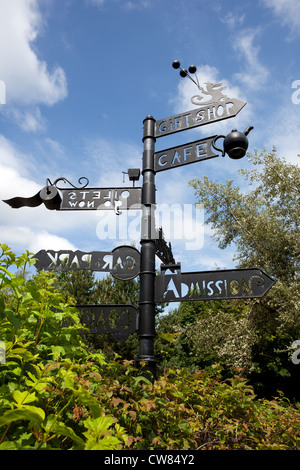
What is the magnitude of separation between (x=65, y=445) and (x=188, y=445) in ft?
2.02

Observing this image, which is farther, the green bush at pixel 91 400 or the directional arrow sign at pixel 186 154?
the directional arrow sign at pixel 186 154

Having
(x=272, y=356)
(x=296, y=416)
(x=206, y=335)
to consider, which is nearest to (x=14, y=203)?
(x=296, y=416)

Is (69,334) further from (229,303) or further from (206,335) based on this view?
(229,303)

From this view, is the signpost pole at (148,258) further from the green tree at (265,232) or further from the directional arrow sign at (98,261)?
the green tree at (265,232)

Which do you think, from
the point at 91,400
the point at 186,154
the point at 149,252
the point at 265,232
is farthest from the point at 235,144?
the point at 265,232

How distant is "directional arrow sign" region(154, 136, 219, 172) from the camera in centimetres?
352

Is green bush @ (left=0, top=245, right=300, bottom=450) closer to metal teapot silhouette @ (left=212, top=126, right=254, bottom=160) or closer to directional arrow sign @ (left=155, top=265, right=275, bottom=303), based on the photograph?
directional arrow sign @ (left=155, top=265, right=275, bottom=303)

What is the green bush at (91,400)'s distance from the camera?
4.91 ft

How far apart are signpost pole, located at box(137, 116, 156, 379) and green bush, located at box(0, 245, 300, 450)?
53 centimetres

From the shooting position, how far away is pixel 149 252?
320cm

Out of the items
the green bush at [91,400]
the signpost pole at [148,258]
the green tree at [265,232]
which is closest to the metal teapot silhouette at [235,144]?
the signpost pole at [148,258]

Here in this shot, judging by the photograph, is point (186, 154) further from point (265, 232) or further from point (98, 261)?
point (265, 232)

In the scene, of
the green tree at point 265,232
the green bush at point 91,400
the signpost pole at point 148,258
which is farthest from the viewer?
the green tree at point 265,232

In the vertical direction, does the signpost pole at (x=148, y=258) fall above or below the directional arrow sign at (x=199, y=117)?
below
